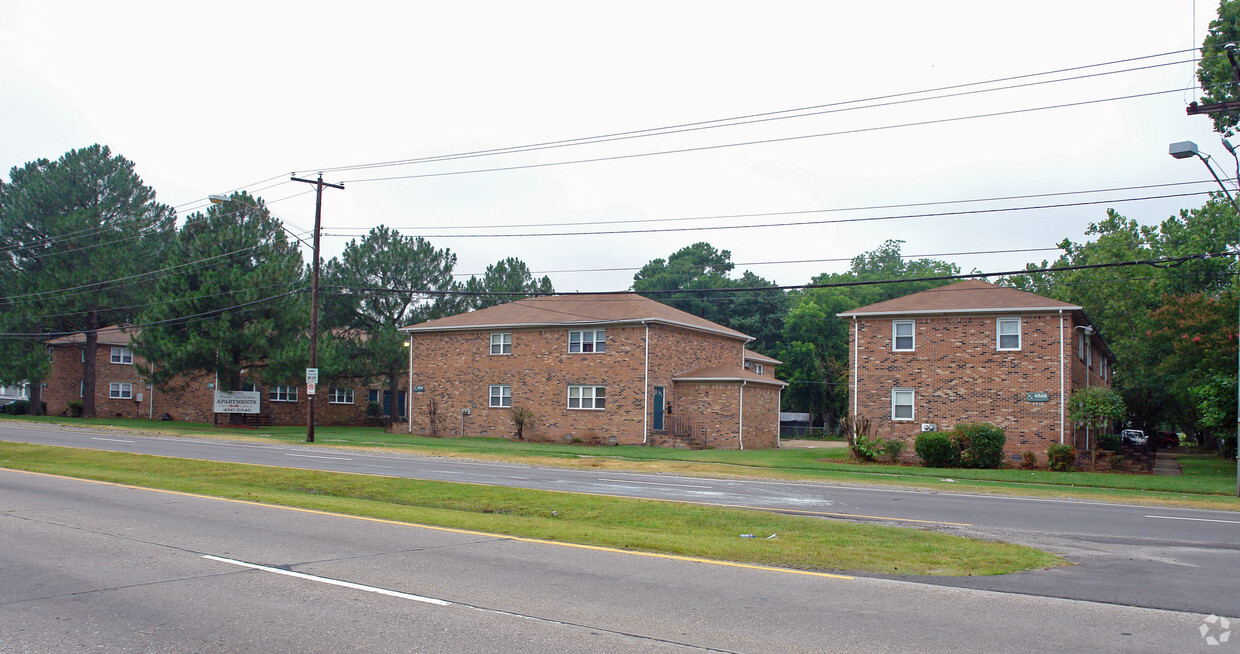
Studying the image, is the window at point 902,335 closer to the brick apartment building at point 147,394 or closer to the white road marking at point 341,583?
the white road marking at point 341,583

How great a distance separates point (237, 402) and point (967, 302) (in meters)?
38.5

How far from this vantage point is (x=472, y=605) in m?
7.45

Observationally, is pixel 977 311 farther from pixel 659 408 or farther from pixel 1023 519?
pixel 1023 519

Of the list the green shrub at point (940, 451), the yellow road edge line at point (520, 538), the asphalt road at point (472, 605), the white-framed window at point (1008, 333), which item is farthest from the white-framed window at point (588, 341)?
the asphalt road at point (472, 605)

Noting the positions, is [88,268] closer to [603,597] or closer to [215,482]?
[215,482]

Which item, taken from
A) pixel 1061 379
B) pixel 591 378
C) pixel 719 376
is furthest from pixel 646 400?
pixel 1061 379

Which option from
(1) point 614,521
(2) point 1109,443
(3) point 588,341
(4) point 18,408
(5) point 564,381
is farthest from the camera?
(4) point 18,408

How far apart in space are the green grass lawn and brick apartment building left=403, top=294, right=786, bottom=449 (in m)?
2.51

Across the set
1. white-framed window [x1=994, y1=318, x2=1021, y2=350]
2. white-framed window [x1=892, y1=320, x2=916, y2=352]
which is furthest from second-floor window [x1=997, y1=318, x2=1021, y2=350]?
white-framed window [x1=892, y1=320, x2=916, y2=352]

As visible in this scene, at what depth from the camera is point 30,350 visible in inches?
2189

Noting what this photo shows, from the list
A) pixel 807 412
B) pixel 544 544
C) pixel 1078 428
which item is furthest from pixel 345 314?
pixel 544 544

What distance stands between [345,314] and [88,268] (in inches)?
643

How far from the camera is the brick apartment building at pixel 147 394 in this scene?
5688cm

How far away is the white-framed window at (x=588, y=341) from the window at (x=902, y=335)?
1276 cm
